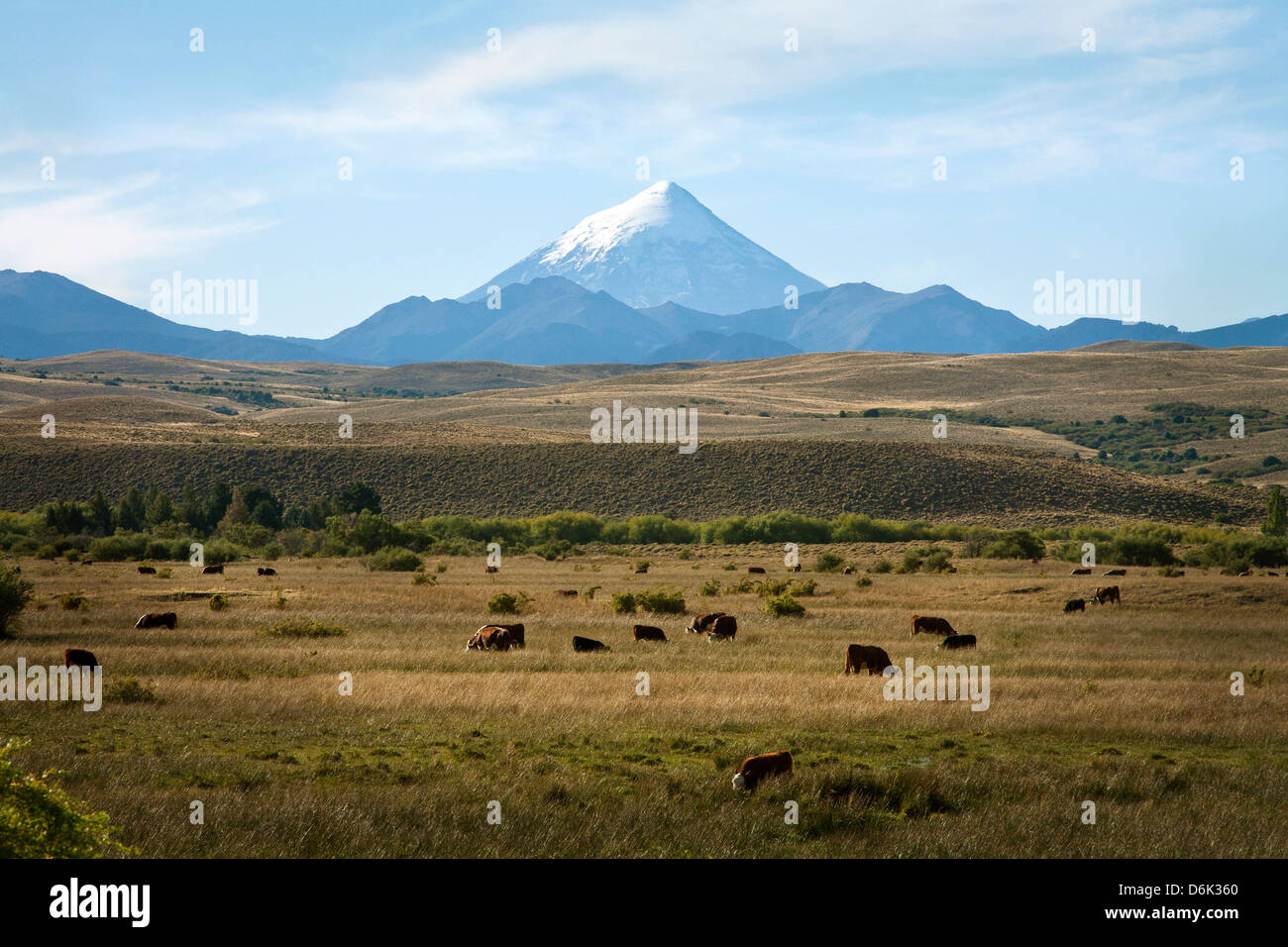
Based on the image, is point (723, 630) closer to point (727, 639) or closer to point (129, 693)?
point (727, 639)

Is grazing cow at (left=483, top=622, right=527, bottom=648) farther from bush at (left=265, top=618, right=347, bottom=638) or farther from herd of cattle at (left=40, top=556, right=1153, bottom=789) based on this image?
bush at (left=265, top=618, right=347, bottom=638)

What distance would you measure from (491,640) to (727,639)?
5.47m

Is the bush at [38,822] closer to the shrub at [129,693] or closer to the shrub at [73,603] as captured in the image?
the shrub at [129,693]

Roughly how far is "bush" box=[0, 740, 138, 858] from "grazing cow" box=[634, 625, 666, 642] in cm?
1751

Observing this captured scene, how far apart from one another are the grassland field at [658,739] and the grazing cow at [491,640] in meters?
0.38

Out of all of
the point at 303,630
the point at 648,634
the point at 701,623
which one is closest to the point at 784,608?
the point at 701,623

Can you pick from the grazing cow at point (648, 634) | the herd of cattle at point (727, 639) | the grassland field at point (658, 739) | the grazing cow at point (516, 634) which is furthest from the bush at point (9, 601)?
the grazing cow at point (648, 634)

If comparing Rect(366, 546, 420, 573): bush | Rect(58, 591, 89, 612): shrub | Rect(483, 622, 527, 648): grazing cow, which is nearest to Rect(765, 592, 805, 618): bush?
Rect(483, 622, 527, 648): grazing cow

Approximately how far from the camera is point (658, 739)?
13.3 meters

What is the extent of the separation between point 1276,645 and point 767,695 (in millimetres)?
13822

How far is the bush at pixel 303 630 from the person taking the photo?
77.2 ft

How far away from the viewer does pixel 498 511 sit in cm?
8538
